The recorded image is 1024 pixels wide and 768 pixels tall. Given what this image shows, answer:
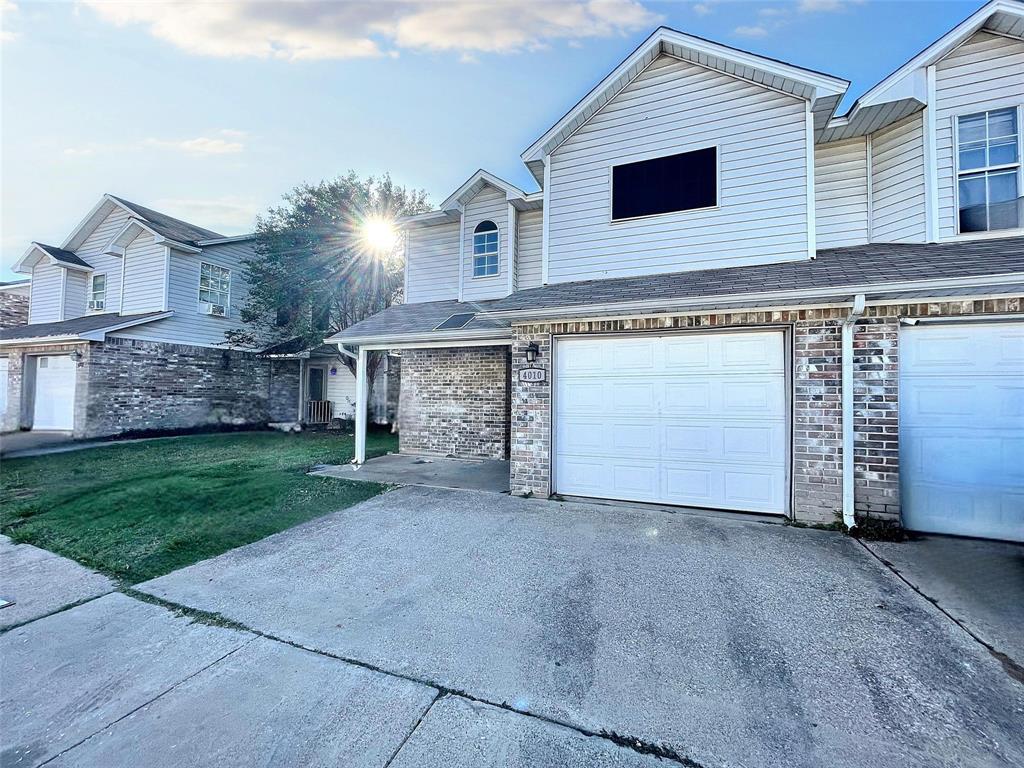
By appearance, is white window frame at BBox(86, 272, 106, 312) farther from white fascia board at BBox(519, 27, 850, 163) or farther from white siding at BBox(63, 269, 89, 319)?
white fascia board at BBox(519, 27, 850, 163)

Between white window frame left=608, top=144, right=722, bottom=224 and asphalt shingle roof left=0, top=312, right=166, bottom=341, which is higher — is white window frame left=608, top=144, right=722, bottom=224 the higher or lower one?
the higher one

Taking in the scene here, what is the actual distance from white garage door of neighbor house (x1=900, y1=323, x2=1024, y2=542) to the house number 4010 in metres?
4.46

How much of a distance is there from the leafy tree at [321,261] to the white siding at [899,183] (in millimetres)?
13451

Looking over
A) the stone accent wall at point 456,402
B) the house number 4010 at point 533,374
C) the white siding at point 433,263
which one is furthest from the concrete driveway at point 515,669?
the white siding at point 433,263

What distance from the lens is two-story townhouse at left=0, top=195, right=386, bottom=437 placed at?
1288 cm

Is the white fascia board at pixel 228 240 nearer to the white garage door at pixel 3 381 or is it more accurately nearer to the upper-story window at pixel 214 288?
the upper-story window at pixel 214 288

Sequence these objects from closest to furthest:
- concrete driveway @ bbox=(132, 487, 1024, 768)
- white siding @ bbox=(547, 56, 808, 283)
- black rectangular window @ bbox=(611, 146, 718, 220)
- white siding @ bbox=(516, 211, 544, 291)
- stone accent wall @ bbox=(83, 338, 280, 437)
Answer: concrete driveway @ bbox=(132, 487, 1024, 768)
white siding @ bbox=(547, 56, 808, 283)
black rectangular window @ bbox=(611, 146, 718, 220)
white siding @ bbox=(516, 211, 544, 291)
stone accent wall @ bbox=(83, 338, 280, 437)

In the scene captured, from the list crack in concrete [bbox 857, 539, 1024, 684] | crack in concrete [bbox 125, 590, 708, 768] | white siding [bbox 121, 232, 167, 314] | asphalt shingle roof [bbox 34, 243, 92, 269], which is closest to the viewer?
crack in concrete [bbox 125, 590, 708, 768]

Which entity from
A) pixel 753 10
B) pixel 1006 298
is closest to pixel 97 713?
pixel 1006 298

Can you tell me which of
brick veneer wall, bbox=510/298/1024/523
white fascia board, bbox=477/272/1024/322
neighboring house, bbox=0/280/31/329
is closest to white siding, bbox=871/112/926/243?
brick veneer wall, bbox=510/298/1024/523

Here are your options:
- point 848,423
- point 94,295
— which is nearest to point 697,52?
point 848,423

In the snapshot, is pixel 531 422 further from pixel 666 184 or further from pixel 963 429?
pixel 963 429

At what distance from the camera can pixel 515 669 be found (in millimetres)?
2631

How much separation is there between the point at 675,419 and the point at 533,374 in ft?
7.12
